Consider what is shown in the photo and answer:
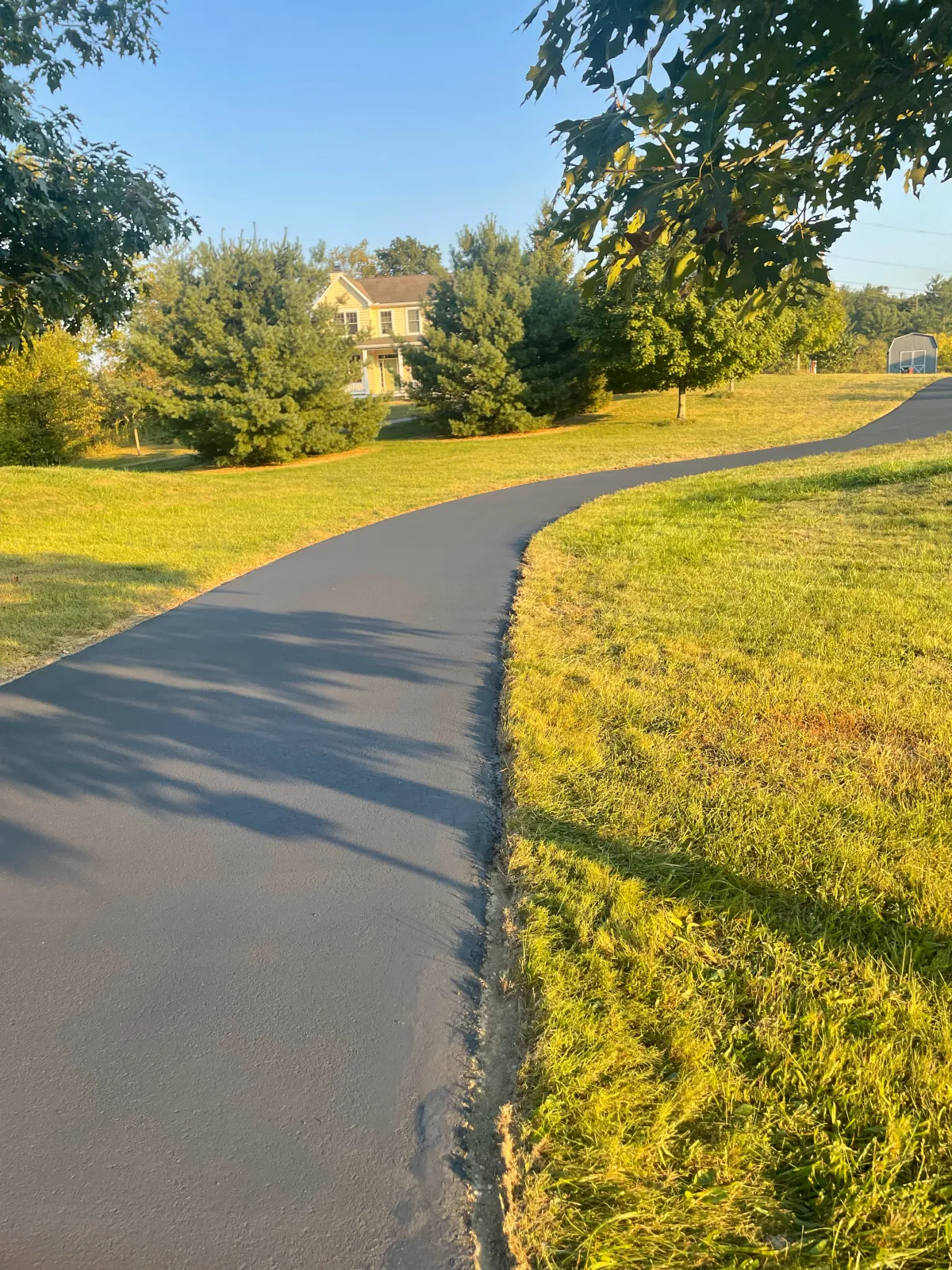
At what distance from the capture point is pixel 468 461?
78.8 ft

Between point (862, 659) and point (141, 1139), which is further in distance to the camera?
point (862, 659)

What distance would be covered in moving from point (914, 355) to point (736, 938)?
213 ft

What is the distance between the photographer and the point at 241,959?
9.53 ft

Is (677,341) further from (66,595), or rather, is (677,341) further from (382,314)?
(382,314)

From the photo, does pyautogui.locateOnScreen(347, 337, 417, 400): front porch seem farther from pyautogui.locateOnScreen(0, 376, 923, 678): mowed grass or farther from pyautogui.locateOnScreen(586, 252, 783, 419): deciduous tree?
pyautogui.locateOnScreen(586, 252, 783, 419): deciduous tree

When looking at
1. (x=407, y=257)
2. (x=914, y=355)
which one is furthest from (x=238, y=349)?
(x=407, y=257)

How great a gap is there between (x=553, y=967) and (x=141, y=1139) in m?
1.30

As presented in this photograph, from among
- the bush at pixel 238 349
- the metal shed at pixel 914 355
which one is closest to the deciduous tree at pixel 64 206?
the bush at pixel 238 349

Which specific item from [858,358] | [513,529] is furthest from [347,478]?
[858,358]

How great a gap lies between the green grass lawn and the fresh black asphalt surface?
0.31 m

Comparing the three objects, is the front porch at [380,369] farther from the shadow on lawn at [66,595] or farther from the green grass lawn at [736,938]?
the green grass lawn at [736,938]

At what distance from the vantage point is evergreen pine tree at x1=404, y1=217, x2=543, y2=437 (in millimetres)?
29859

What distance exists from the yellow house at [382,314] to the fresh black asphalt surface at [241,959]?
41.9 m

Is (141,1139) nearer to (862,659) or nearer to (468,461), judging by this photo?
(862,659)
